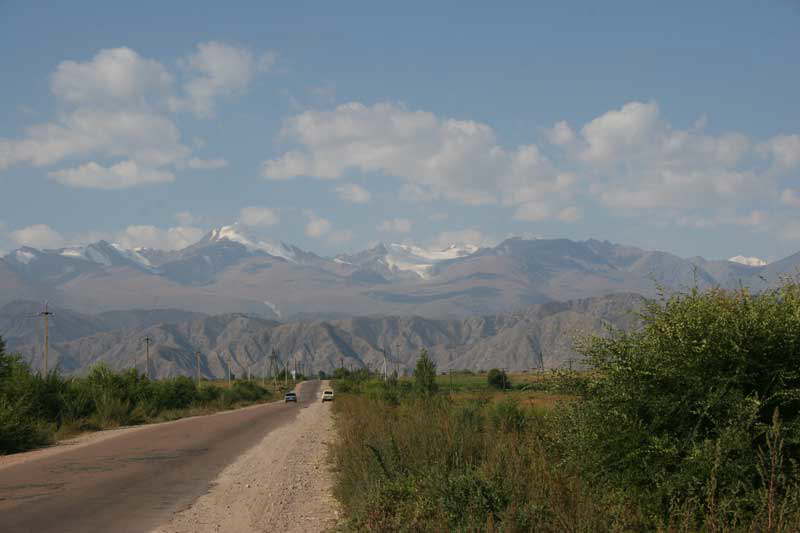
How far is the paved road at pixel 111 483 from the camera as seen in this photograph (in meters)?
10.5

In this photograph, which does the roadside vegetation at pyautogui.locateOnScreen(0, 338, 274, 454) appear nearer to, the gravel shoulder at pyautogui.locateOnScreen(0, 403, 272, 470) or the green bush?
the gravel shoulder at pyautogui.locateOnScreen(0, 403, 272, 470)

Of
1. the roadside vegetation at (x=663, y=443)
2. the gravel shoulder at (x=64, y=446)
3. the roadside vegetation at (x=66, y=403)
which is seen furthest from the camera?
the roadside vegetation at (x=66, y=403)

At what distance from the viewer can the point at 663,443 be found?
7598 mm

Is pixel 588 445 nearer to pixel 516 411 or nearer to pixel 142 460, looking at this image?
pixel 516 411

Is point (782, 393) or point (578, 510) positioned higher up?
point (782, 393)

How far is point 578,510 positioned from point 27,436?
1915cm

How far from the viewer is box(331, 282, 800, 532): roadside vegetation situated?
23.8 ft

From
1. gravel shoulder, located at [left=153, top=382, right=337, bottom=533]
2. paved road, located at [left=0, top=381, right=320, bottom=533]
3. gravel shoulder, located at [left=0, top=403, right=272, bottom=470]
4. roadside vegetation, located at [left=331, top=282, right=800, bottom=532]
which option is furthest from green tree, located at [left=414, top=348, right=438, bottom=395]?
roadside vegetation, located at [left=331, top=282, right=800, bottom=532]

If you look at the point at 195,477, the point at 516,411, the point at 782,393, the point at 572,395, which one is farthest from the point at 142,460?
the point at 782,393

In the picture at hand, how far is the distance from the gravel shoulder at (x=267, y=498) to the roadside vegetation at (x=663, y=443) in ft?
4.88

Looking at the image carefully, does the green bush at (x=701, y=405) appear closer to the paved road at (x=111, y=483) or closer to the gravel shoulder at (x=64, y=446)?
the paved road at (x=111, y=483)

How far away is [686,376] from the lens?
25.7ft

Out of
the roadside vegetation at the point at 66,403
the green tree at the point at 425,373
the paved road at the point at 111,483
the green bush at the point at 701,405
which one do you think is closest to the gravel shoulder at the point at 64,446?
the paved road at the point at 111,483

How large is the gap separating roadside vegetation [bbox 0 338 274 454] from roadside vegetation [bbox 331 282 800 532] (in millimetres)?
15983
